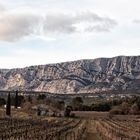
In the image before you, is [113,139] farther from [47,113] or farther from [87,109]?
[87,109]

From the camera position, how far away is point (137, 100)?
167000 mm

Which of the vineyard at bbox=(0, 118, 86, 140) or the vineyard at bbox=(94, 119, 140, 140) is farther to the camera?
the vineyard at bbox=(94, 119, 140, 140)

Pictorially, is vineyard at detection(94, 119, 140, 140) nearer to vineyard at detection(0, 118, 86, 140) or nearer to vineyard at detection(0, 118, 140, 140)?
vineyard at detection(0, 118, 140, 140)

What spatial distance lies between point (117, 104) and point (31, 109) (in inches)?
1585

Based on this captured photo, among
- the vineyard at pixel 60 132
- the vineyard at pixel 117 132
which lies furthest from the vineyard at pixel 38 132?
the vineyard at pixel 117 132

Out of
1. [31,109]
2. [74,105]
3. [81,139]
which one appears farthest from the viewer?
Answer: [74,105]

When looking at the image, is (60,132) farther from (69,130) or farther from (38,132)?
(69,130)

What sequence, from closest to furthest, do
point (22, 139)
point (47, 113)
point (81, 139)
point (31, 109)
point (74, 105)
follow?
1. point (22, 139)
2. point (81, 139)
3. point (47, 113)
4. point (31, 109)
5. point (74, 105)

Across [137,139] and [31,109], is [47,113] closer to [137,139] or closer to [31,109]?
[31,109]

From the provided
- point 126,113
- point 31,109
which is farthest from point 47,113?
point 126,113

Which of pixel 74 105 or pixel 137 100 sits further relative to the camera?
pixel 74 105

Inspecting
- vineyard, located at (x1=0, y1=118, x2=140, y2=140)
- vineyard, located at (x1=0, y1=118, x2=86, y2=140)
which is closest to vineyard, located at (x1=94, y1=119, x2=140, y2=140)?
vineyard, located at (x1=0, y1=118, x2=140, y2=140)

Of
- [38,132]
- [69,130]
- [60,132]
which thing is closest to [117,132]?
[69,130]

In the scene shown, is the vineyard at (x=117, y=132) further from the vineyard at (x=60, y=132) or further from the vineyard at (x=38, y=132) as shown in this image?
the vineyard at (x=38, y=132)
